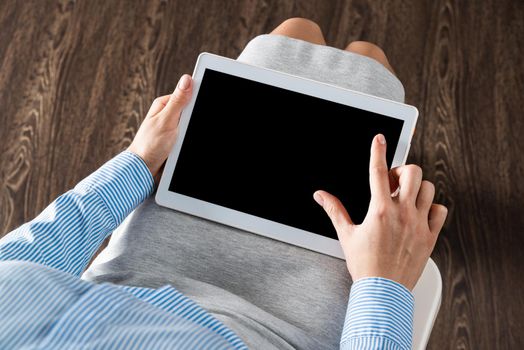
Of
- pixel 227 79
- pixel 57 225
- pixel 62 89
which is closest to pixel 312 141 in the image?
pixel 227 79

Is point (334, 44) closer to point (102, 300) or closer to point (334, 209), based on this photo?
point (334, 209)

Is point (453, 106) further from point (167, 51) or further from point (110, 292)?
point (110, 292)

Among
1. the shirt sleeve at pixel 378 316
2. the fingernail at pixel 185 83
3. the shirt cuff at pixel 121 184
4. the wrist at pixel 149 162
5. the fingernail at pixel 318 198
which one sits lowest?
the shirt sleeve at pixel 378 316

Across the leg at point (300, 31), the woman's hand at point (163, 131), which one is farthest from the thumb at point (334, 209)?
the leg at point (300, 31)

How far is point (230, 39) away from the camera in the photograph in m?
1.50

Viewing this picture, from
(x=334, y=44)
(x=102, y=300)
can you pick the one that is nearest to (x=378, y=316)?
(x=102, y=300)

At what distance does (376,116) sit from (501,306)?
742mm

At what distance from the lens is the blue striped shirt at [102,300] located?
0.50m

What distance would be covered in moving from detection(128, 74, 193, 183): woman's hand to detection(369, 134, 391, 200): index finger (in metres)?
0.28

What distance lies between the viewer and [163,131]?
0.80 m

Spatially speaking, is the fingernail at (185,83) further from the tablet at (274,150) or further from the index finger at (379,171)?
the index finger at (379,171)

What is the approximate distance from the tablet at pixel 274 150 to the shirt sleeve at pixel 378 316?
10 centimetres

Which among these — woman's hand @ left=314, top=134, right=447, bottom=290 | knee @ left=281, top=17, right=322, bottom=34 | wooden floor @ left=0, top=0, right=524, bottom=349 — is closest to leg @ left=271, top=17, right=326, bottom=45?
knee @ left=281, top=17, right=322, bottom=34

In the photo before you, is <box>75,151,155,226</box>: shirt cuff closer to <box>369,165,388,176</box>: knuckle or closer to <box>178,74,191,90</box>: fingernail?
<box>178,74,191,90</box>: fingernail
